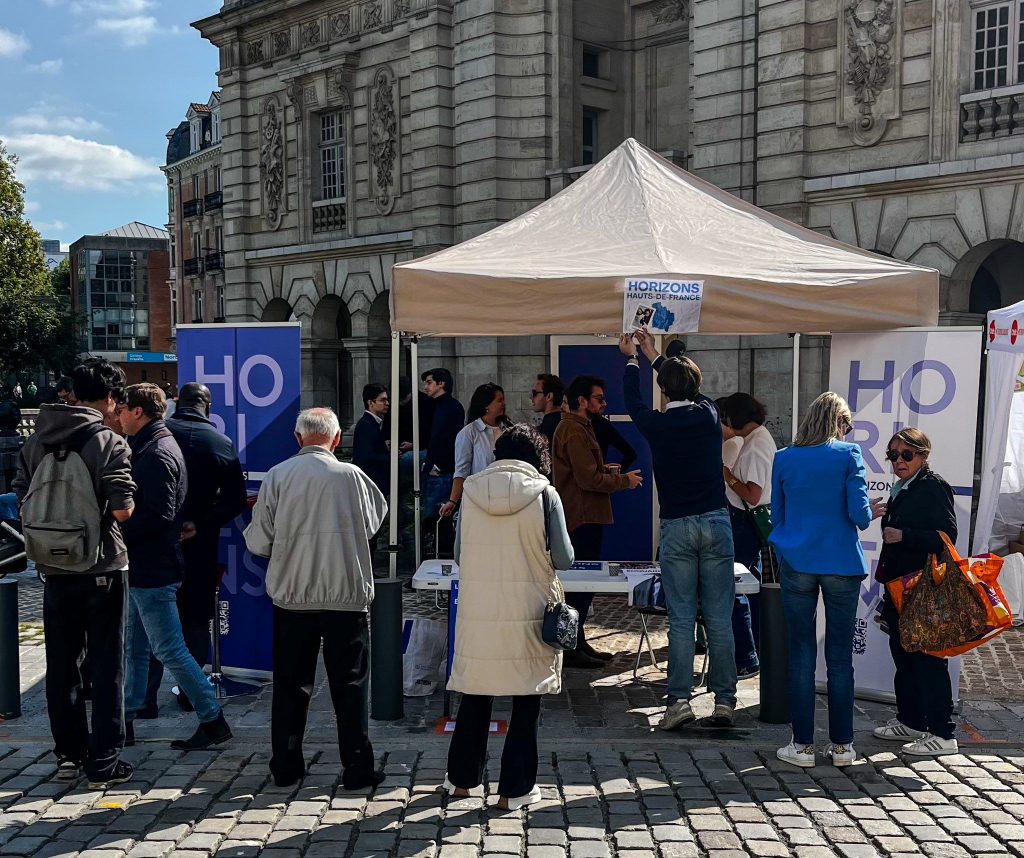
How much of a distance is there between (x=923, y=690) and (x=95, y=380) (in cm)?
464

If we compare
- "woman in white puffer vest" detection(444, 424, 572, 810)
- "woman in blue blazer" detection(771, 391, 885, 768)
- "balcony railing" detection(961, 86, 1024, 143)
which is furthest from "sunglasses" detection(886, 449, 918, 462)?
"balcony railing" detection(961, 86, 1024, 143)

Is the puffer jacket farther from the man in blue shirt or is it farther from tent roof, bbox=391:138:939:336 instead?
the man in blue shirt

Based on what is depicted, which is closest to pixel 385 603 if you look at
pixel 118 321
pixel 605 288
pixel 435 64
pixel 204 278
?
pixel 605 288

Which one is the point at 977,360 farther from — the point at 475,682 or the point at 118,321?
the point at 118,321

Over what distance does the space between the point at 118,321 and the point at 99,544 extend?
8286 centimetres

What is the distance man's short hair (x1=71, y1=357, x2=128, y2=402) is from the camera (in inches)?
221

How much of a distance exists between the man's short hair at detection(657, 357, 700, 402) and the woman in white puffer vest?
4.23 feet

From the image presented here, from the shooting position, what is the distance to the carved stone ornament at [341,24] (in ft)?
77.4

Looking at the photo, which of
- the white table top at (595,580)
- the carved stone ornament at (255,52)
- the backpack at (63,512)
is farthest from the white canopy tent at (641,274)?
the carved stone ornament at (255,52)

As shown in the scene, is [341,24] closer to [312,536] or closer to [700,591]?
[700,591]

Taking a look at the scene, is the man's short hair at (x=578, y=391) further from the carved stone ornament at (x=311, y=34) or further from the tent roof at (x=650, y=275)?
the carved stone ornament at (x=311, y=34)

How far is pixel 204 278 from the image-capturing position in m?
56.5

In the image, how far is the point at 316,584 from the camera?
5.35m

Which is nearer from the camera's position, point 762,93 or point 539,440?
point 539,440
